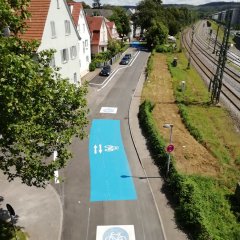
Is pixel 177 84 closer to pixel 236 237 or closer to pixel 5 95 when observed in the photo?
pixel 236 237

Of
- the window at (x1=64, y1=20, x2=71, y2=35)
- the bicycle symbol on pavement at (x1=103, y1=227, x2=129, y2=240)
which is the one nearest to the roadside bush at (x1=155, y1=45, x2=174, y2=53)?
the window at (x1=64, y1=20, x2=71, y2=35)

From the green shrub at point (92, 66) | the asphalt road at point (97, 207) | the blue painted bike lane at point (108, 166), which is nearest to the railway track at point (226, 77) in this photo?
the blue painted bike lane at point (108, 166)

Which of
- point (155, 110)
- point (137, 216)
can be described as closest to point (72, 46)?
point (155, 110)

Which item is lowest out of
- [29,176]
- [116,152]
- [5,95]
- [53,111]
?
[116,152]

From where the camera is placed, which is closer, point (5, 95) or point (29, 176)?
point (5, 95)

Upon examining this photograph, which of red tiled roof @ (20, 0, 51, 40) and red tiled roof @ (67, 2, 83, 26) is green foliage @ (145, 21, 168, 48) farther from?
red tiled roof @ (20, 0, 51, 40)

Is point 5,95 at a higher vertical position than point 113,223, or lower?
higher

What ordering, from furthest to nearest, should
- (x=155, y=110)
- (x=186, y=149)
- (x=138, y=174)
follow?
(x=155, y=110), (x=186, y=149), (x=138, y=174)
